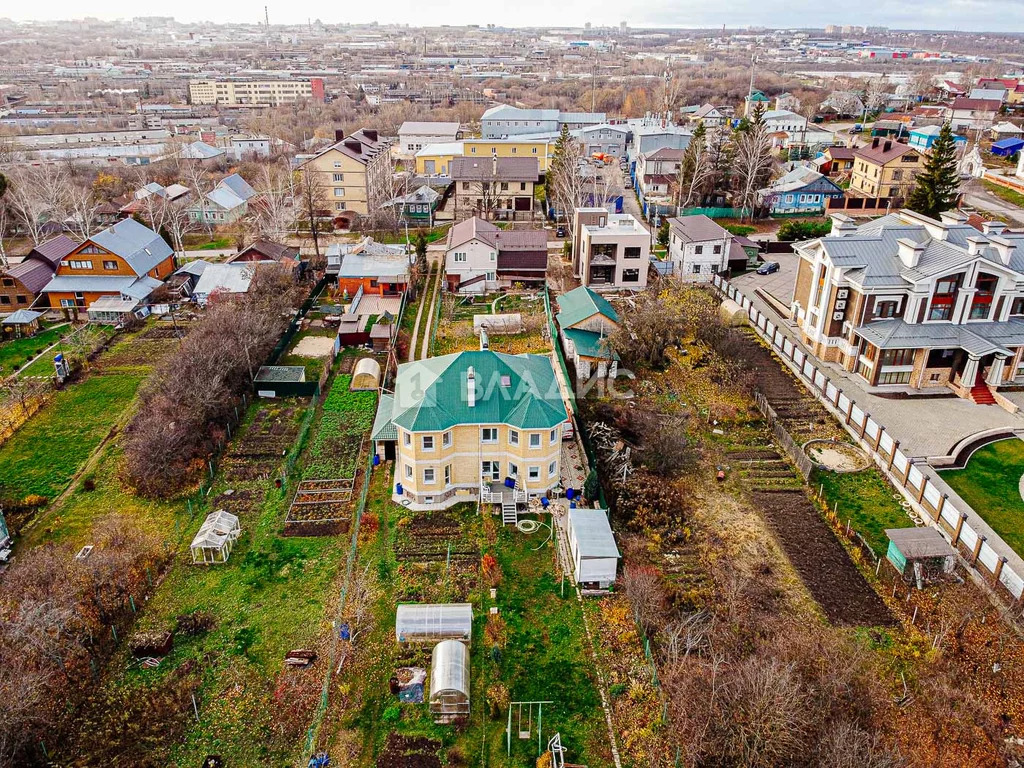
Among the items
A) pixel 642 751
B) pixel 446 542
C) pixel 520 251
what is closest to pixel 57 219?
pixel 520 251


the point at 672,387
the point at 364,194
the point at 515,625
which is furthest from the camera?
the point at 364,194

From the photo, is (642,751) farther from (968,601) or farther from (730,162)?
(730,162)

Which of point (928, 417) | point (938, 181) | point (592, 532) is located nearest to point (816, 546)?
point (592, 532)

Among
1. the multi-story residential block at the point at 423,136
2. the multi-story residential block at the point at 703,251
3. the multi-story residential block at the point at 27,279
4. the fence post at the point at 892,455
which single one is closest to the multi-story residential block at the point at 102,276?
the multi-story residential block at the point at 27,279

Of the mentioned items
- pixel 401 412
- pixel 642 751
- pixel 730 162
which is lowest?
pixel 642 751

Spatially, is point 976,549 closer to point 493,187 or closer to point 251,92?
point 493,187
